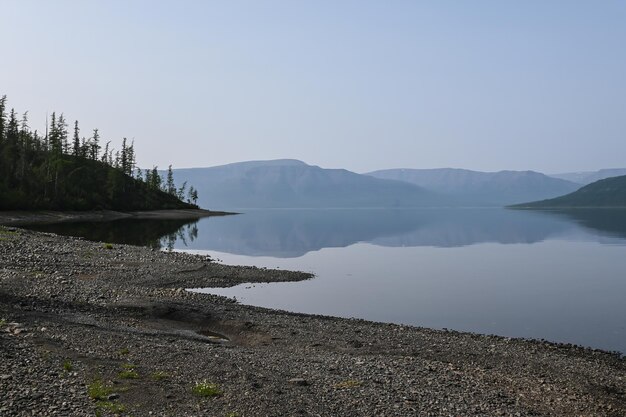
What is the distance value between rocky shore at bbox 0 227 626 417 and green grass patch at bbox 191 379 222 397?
42 millimetres

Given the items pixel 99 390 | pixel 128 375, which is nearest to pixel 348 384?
pixel 128 375

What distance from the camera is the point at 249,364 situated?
19.8 meters

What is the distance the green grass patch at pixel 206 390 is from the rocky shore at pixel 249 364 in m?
0.04

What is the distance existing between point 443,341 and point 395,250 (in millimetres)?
65028

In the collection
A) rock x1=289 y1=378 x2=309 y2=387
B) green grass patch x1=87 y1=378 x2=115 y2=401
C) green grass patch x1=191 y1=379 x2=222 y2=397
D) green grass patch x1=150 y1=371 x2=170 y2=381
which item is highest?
green grass patch x1=87 y1=378 x2=115 y2=401

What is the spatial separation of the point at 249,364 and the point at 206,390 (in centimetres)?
397

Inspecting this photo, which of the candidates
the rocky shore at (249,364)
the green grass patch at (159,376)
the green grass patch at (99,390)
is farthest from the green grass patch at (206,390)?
the green grass patch at (99,390)

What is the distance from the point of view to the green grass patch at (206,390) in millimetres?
15805

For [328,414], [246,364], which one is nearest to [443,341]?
[246,364]

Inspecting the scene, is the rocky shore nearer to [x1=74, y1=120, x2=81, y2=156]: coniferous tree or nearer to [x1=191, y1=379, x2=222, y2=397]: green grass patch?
[x1=191, y1=379, x2=222, y2=397]: green grass patch

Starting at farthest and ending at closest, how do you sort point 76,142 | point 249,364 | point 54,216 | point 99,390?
1. point 76,142
2. point 54,216
3. point 249,364
4. point 99,390

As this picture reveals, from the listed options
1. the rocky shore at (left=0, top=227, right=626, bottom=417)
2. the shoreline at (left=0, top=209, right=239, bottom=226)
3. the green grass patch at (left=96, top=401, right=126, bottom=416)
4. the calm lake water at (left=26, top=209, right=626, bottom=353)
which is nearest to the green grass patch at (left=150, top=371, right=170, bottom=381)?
the rocky shore at (left=0, top=227, right=626, bottom=417)

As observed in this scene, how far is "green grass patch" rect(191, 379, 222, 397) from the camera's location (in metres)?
15.8

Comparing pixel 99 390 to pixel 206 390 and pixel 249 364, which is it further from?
pixel 249 364
